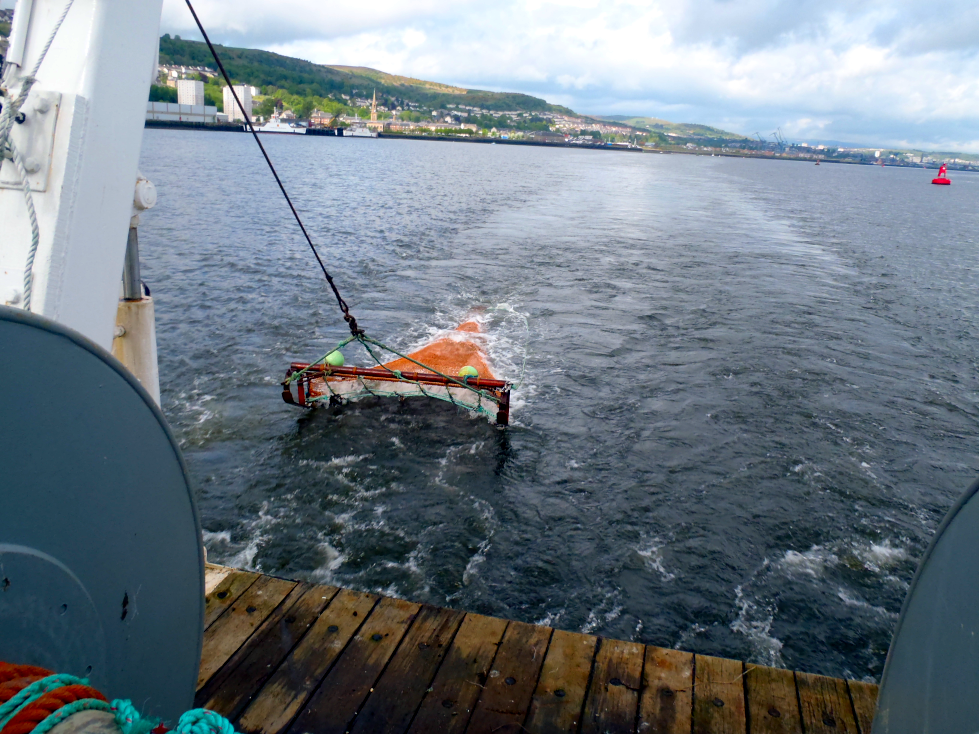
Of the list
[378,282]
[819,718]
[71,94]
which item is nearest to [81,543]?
[71,94]

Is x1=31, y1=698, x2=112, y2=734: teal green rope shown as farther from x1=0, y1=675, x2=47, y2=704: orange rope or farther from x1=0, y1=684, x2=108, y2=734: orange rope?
x1=0, y1=675, x2=47, y2=704: orange rope

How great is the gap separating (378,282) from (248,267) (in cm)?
570

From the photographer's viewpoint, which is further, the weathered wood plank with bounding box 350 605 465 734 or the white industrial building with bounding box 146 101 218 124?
the white industrial building with bounding box 146 101 218 124

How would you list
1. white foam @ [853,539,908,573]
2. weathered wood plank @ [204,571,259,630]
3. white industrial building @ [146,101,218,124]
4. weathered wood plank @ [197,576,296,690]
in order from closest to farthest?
1. weathered wood plank @ [197,576,296,690]
2. weathered wood plank @ [204,571,259,630]
3. white foam @ [853,539,908,573]
4. white industrial building @ [146,101,218,124]

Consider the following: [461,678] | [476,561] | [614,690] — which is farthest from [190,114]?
[614,690]

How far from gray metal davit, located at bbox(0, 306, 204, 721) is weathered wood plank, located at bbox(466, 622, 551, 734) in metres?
2.17

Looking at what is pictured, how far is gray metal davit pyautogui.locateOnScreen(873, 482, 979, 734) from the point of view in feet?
5.84

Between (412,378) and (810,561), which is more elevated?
(412,378)

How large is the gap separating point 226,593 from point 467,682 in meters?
2.13

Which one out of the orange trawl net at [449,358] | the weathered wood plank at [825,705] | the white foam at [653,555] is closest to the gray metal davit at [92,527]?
the weathered wood plank at [825,705]

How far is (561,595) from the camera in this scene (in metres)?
8.67

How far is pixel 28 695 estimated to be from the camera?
1.31 meters

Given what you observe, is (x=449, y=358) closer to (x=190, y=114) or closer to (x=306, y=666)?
(x=306, y=666)

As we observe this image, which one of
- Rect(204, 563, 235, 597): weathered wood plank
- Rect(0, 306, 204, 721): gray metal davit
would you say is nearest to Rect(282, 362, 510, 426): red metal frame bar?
Rect(204, 563, 235, 597): weathered wood plank
